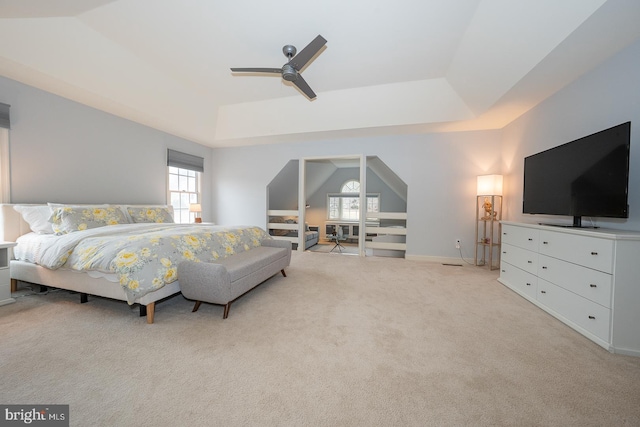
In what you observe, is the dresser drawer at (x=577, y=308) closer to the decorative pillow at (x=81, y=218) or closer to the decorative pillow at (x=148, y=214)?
the decorative pillow at (x=81, y=218)

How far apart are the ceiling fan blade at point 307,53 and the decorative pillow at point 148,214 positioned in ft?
10.2

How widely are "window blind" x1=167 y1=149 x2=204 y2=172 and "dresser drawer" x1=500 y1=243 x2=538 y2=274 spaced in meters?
5.78

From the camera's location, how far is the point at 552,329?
202cm

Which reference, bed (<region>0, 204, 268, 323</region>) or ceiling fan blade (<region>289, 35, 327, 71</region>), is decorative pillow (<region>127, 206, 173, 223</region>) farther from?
ceiling fan blade (<region>289, 35, 327, 71</region>)

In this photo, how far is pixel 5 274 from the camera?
235 centimetres

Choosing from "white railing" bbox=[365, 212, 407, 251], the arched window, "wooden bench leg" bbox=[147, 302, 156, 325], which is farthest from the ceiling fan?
the arched window

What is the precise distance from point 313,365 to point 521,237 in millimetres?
2837

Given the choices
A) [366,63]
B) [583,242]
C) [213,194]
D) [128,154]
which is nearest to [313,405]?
[583,242]

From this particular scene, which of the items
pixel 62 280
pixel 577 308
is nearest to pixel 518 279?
pixel 577 308

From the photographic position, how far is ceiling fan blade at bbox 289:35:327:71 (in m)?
2.24

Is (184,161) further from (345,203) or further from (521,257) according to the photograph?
(521,257)

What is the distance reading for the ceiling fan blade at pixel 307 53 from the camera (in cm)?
224

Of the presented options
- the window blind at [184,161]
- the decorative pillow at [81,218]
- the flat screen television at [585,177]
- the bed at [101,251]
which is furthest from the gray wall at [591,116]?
the window blind at [184,161]

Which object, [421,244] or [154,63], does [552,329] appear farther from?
[154,63]
